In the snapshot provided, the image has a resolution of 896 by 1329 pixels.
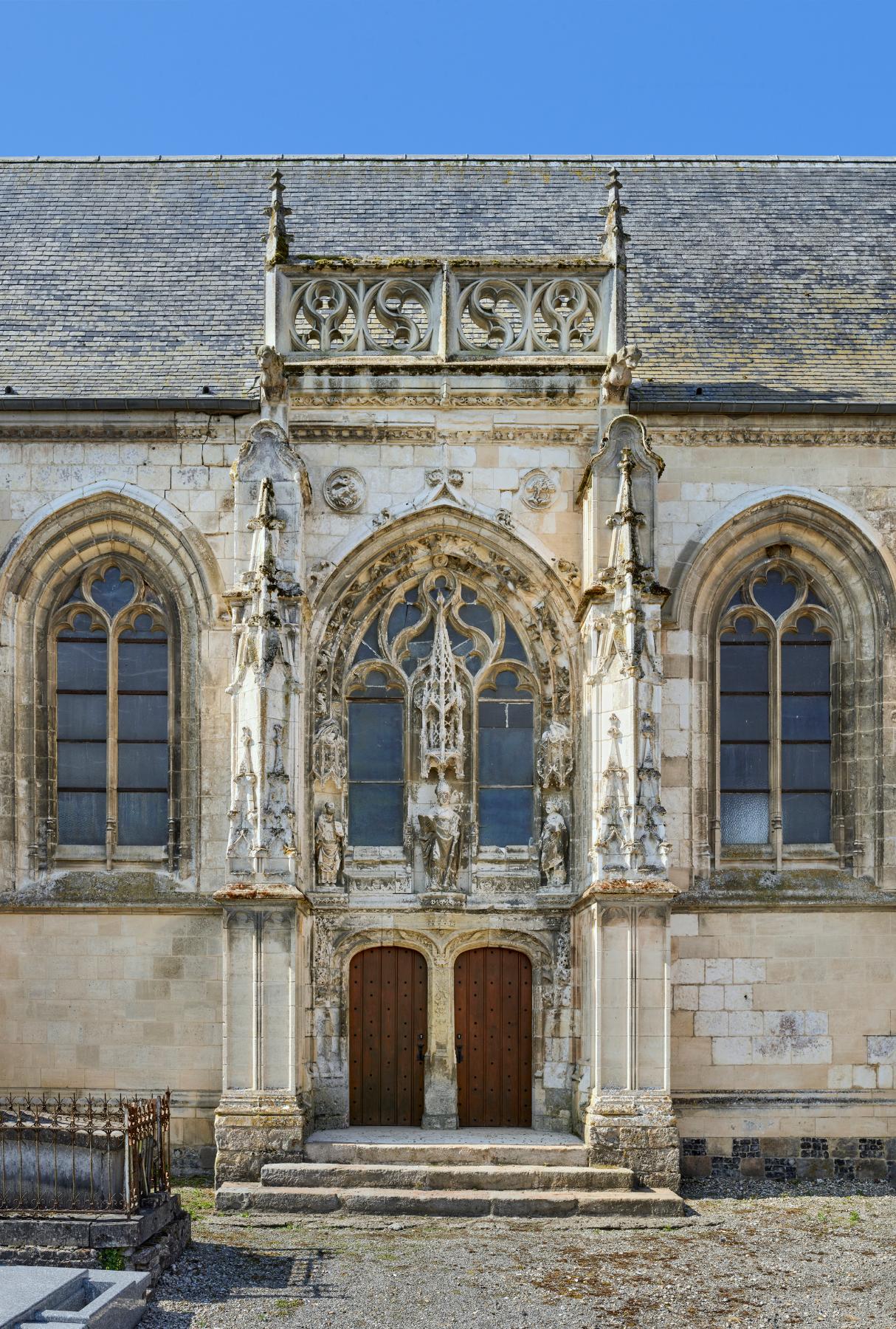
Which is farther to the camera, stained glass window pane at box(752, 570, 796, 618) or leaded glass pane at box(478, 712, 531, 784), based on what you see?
stained glass window pane at box(752, 570, 796, 618)

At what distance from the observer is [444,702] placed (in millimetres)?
15133

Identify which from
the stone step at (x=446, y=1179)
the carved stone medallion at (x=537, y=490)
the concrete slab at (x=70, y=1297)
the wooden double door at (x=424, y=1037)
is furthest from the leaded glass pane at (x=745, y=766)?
the concrete slab at (x=70, y=1297)

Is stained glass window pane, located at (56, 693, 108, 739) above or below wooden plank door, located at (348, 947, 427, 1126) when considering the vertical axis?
above

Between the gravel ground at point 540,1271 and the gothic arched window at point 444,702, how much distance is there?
13.4ft

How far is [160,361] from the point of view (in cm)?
1630

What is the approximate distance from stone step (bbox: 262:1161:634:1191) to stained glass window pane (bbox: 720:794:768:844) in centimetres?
374

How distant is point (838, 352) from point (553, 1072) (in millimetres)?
8232

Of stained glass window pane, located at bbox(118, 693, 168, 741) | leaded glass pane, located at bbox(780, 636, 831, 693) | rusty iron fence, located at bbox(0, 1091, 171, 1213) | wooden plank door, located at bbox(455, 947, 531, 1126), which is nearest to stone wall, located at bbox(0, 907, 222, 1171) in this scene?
stained glass window pane, located at bbox(118, 693, 168, 741)

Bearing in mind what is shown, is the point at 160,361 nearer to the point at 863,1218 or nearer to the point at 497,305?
the point at 497,305

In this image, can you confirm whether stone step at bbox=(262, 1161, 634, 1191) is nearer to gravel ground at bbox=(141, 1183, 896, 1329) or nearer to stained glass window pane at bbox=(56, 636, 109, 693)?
gravel ground at bbox=(141, 1183, 896, 1329)

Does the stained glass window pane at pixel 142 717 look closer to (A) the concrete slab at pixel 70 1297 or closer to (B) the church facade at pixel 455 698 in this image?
(B) the church facade at pixel 455 698

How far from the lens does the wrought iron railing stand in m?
15.1

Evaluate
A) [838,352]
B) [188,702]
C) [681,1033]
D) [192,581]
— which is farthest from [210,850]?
[838,352]

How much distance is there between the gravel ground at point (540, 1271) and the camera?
10.0m
